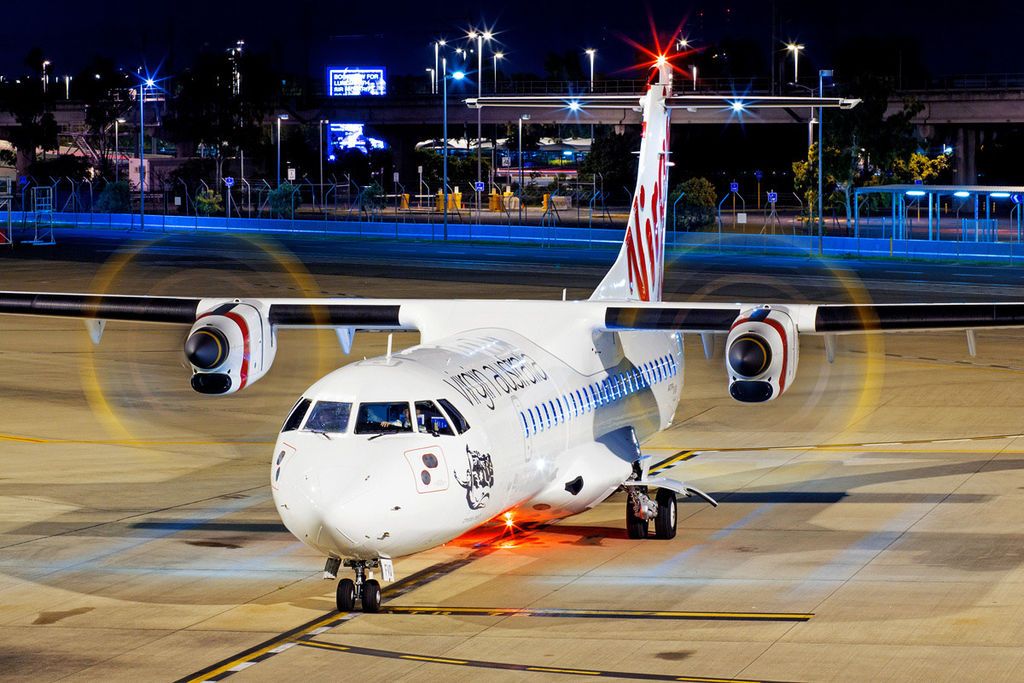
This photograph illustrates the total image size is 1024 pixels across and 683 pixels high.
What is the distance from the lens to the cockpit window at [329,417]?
15.4m

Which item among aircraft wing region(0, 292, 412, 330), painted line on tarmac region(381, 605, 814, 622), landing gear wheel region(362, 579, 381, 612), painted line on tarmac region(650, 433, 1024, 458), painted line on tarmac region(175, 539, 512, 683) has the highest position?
aircraft wing region(0, 292, 412, 330)

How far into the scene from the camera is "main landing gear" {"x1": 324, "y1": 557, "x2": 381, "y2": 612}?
51.6ft

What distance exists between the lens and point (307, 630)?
50.2 feet

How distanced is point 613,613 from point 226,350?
6.59 metres

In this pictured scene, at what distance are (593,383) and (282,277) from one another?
1897 inches

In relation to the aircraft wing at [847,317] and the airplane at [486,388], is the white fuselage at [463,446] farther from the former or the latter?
the aircraft wing at [847,317]

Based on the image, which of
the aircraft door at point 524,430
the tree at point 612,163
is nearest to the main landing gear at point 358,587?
the aircraft door at point 524,430

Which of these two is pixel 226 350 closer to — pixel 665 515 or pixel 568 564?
pixel 568 564

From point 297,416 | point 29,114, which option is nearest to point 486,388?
point 297,416

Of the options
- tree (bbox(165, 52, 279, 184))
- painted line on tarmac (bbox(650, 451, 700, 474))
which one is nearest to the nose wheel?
painted line on tarmac (bbox(650, 451, 700, 474))

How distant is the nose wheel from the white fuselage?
0.58m

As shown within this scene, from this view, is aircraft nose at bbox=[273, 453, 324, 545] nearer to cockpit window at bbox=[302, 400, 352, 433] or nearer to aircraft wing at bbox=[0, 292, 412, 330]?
cockpit window at bbox=[302, 400, 352, 433]

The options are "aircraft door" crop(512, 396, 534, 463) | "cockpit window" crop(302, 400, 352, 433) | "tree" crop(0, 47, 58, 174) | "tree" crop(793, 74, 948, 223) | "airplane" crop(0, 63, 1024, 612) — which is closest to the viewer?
"airplane" crop(0, 63, 1024, 612)

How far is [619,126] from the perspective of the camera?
151750 mm
